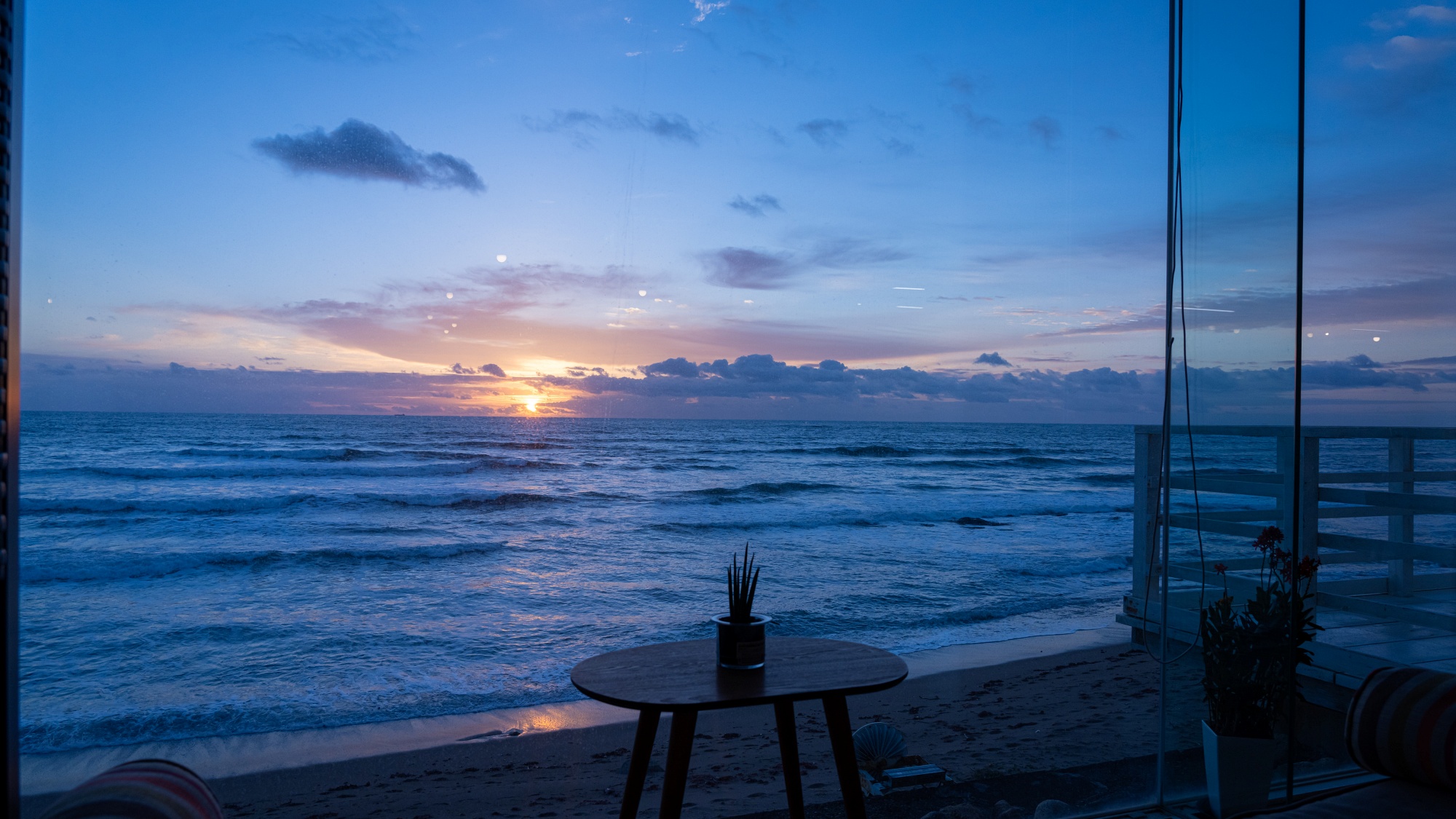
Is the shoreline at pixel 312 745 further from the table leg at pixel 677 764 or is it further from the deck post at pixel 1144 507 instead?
the table leg at pixel 677 764

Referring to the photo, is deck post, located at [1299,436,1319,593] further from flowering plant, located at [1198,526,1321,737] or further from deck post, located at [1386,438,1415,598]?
deck post, located at [1386,438,1415,598]

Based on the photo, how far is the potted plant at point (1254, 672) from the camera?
1721mm

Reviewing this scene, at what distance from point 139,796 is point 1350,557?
292 centimetres

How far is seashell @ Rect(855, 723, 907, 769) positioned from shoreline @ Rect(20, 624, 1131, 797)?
0.39 meters

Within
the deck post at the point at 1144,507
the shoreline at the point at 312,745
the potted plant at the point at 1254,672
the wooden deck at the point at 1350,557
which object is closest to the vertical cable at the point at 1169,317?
the wooden deck at the point at 1350,557

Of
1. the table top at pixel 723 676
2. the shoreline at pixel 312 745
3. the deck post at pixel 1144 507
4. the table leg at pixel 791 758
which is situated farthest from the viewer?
the deck post at pixel 1144 507

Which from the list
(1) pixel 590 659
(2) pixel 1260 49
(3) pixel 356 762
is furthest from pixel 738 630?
(3) pixel 356 762

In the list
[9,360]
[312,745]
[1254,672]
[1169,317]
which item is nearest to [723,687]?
[9,360]

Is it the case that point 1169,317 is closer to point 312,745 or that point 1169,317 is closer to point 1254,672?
point 1254,672

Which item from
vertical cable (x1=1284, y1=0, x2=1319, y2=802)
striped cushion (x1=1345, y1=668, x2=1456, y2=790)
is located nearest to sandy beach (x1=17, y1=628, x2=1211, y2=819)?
vertical cable (x1=1284, y1=0, x2=1319, y2=802)

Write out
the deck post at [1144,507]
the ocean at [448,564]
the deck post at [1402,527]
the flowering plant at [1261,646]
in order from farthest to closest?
the ocean at [448,564]
the deck post at [1144,507]
the deck post at [1402,527]
the flowering plant at [1261,646]

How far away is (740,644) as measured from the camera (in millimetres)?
1381

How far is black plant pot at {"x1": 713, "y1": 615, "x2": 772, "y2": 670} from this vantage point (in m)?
1.38

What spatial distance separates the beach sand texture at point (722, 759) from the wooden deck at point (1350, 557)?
630 millimetres
